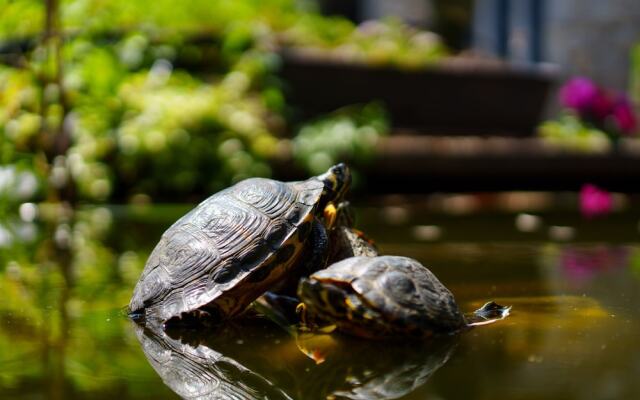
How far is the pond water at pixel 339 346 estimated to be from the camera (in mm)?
A: 2080

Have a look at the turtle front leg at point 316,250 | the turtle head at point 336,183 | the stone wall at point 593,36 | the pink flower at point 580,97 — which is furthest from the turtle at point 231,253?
the stone wall at point 593,36

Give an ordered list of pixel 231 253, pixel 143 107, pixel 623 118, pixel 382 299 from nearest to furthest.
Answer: pixel 382 299 → pixel 231 253 → pixel 143 107 → pixel 623 118

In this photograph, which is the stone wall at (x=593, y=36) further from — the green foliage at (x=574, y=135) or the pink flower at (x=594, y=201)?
the pink flower at (x=594, y=201)

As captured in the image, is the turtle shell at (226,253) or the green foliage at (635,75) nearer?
the turtle shell at (226,253)

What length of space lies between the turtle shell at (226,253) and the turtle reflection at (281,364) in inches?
3.9

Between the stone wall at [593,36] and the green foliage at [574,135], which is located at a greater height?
the stone wall at [593,36]

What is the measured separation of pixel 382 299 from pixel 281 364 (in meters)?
0.33

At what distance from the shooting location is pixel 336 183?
3074mm

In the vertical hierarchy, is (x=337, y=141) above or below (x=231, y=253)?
below

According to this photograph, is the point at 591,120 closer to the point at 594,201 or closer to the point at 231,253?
the point at 594,201

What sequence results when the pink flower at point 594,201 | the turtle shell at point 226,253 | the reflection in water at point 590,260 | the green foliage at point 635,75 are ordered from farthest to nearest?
the green foliage at point 635,75 < the pink flower at point 594,201 < the reflection in water at point 590,260 < the turtle shell at point 226,253

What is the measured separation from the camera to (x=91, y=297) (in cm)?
328

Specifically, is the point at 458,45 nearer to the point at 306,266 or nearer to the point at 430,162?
the point at 430,162

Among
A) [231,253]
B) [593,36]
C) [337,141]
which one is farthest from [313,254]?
[593,36]
